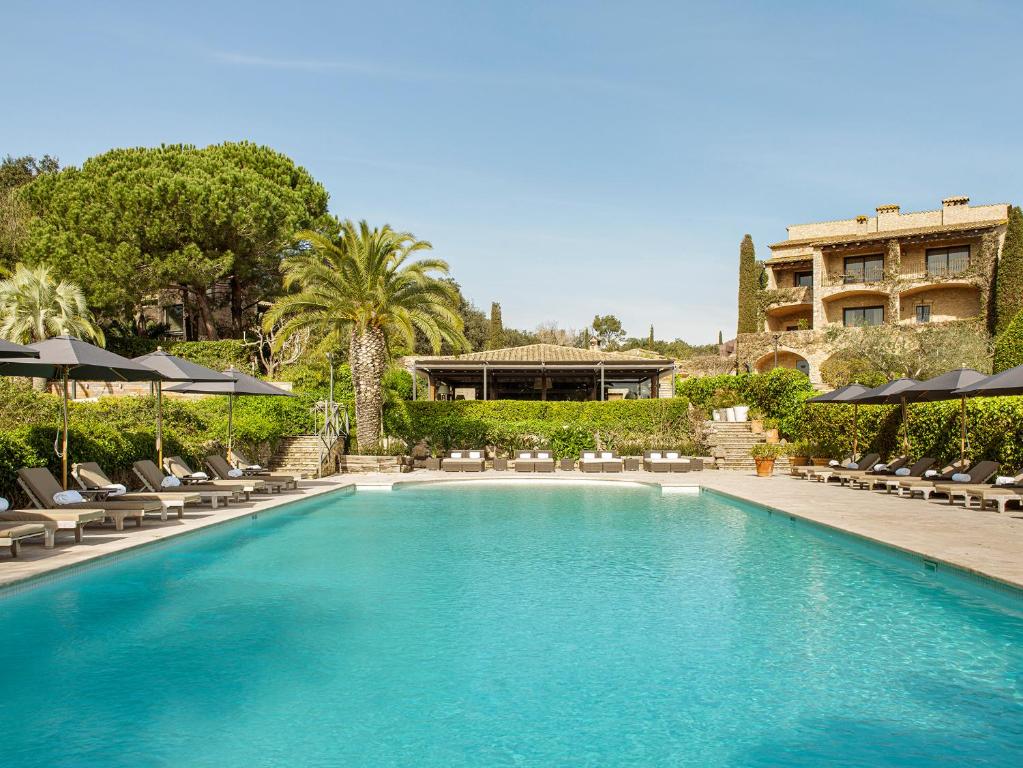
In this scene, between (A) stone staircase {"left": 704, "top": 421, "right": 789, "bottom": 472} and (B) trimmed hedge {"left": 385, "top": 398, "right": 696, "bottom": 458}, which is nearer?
(A) stone staircase {"left": 704, "top": 421, "right": 789, "bottom": 472}

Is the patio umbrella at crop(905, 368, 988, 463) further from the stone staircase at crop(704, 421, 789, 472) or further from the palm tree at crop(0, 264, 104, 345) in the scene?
the palm tree at crop(0, 264, 104, 345)

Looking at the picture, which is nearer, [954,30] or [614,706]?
[614,706]

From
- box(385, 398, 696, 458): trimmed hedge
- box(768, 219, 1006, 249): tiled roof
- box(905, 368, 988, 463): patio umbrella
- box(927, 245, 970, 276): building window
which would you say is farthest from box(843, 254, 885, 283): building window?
box(905, 368, 988, 463): patio umbrella

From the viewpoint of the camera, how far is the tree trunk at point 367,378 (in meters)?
23.2

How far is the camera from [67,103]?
18.0 meters

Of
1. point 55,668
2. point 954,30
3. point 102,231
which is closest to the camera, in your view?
point 55,668

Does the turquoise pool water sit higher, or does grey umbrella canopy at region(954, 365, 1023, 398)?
grey umbrella canopy at region(954, 365, 1023, 398)

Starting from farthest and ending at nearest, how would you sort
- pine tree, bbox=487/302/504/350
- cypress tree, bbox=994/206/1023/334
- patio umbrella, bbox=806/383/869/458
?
pine tree, bbox=487/302/504/350 → cypress tree, bbox=994/206/1023/334 → patio umbrella, bbox=806/383/869/458

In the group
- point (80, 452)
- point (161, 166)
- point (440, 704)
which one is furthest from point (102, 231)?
point (440, 704)

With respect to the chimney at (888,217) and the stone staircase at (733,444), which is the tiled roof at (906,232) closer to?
the chimney at (888,217)

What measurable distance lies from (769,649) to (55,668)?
5.81 meters

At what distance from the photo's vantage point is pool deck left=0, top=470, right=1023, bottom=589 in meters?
8.16

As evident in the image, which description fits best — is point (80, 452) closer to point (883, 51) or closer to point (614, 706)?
point (614, 706)

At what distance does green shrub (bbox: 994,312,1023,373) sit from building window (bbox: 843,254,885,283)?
11.2 meters
